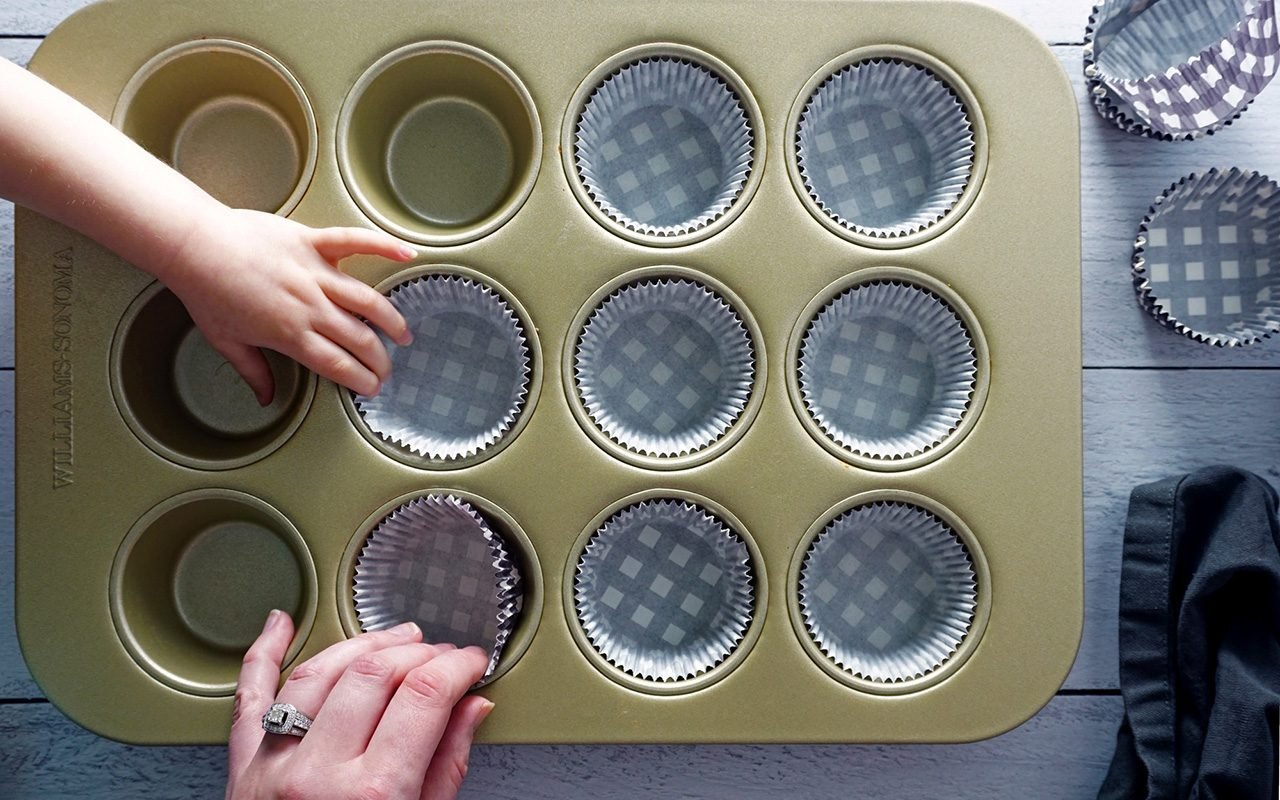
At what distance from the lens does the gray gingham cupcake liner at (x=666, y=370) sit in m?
0.71

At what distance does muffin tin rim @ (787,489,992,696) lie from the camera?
669 mm

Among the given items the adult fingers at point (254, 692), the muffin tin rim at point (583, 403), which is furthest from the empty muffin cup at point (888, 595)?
the adult fingers at point (254, 692)

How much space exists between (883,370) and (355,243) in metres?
0.45

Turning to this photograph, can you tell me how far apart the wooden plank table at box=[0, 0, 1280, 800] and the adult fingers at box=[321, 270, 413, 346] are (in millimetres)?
374

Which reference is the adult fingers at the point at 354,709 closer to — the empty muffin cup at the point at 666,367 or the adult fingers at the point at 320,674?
the adult fingers at the point at 320,674

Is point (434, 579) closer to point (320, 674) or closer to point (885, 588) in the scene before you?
point (320, 674)

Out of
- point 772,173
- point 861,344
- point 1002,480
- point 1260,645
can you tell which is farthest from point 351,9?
point 1260,645

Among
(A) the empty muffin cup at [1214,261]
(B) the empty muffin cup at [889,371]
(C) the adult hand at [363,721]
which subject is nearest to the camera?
(C) the adult hand at [363,721]

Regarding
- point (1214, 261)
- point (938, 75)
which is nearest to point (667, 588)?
point (938, 75)

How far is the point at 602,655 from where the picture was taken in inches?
26.7

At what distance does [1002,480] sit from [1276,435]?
1.09 ft

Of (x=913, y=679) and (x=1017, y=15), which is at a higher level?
(x=1017, y=15)

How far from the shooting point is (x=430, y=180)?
29.7 inches

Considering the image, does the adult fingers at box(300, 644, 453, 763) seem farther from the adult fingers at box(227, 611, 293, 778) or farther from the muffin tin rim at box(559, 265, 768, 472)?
the muffin tin rim at box(559, 265, 768, 472)
